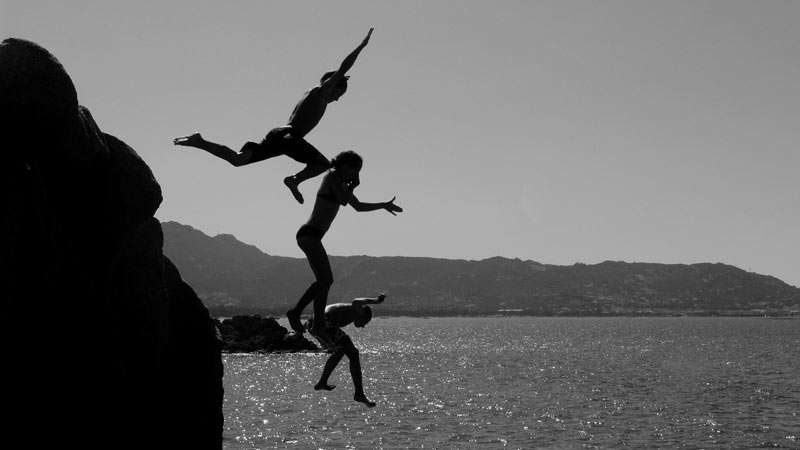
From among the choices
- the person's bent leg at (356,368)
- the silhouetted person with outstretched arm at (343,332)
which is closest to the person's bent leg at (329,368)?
the silhouetted person with outstretched arm at (343,332)

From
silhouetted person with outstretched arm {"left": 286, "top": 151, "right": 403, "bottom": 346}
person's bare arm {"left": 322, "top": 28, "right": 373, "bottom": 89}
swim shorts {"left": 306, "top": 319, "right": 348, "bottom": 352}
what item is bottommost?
swim shorts {"left": 306, "top": 319, "right": 348, "bottom": 352}

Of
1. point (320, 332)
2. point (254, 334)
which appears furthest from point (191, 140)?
point (254, 334)

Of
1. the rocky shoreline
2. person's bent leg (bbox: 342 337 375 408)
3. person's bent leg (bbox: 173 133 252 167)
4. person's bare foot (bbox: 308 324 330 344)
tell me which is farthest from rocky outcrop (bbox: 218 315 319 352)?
person's bent leg (bbox: 173 133 252 167)

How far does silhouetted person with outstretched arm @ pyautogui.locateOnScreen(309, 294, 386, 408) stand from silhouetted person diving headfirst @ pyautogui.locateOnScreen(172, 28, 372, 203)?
221 centimetres

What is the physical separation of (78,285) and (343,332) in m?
6.56

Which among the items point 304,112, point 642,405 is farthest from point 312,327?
point 642,405

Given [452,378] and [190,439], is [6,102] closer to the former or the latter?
[190,439]

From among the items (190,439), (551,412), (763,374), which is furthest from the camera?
(763,374)

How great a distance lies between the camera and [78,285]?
16672mm

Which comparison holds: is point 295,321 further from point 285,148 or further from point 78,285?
point 78,285

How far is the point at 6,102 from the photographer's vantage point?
1423 centimetres

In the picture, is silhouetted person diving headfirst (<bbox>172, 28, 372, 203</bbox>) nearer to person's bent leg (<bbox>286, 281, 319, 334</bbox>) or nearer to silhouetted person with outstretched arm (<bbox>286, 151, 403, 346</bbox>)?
silhouetted person with outstretched arm (<bbox>286, 151, 403, 346</bbox>)

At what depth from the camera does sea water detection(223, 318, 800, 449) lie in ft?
213

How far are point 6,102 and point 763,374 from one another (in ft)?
413
